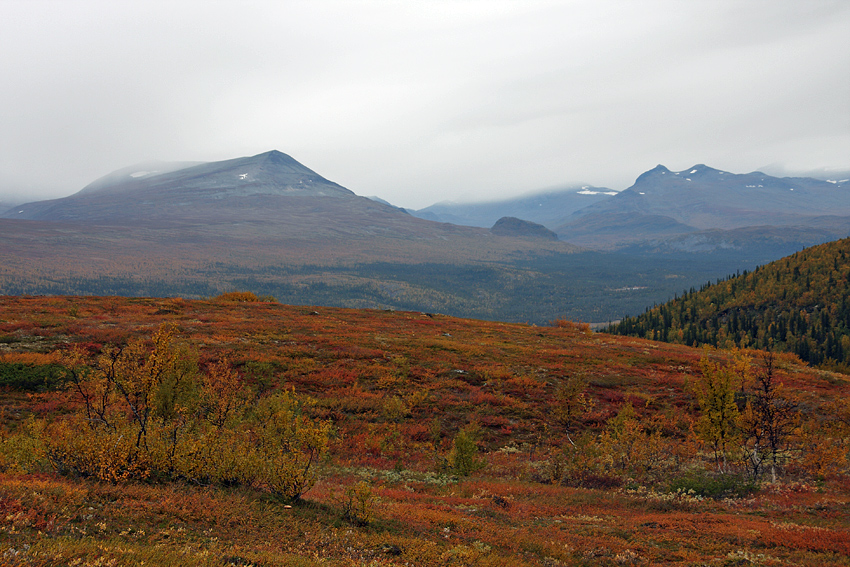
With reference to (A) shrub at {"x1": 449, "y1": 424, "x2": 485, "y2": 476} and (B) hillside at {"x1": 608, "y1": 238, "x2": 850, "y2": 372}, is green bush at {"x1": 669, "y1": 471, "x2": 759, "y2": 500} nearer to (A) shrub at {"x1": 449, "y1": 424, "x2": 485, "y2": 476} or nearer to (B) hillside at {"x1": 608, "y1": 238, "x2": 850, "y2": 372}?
(A) shrub at {"x1": 449, "y1": 424, "x2": 485, "y2": 476}

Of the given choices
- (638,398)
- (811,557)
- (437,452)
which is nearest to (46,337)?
(437,452)

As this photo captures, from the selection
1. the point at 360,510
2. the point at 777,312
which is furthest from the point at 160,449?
the point at 777,312

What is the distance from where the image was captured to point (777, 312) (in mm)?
117188

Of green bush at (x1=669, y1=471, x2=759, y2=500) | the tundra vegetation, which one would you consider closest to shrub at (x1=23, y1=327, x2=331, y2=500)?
the tundra vegetation

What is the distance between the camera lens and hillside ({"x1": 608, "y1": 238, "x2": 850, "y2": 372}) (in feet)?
336

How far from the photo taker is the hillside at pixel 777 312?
102m

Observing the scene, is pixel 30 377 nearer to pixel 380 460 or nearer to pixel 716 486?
pixel 380 460

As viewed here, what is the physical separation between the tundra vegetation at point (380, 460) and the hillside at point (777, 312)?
286 ft

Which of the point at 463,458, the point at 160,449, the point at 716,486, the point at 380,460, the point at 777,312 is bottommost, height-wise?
the point at 777,312

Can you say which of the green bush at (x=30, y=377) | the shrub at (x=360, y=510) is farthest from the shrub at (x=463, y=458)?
the green bush at (x=30, y=377)

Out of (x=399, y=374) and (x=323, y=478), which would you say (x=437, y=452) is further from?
(x=399, y=374)

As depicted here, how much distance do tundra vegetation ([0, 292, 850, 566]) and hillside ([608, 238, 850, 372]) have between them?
8725 cm

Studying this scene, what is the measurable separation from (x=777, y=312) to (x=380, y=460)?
143 metres

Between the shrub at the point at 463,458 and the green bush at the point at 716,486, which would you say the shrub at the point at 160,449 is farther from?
the green bush at the point at 716,486
